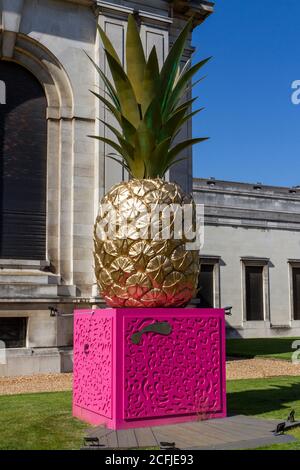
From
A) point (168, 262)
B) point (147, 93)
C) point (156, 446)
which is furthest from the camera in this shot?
point (147, 93)

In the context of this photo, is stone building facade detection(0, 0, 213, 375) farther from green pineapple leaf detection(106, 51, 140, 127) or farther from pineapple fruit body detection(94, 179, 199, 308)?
green pineapple leaf detection(106, 51, 140, 127)

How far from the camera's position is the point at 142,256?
8.42 m

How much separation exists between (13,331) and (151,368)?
800 cm

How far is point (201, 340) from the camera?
8.86 metres

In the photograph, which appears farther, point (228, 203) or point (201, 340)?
point (228, 203)

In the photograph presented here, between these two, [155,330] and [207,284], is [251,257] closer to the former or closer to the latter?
[207,284]

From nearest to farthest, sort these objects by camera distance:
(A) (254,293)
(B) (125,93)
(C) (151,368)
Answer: (C) (151,368)
(B) (125,93)
(A) (254,293)

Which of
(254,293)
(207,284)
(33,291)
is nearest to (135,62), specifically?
(33,291)

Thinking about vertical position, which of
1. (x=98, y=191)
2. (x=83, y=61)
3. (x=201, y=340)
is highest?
(x=83, y=61)

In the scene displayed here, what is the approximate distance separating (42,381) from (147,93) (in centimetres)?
808

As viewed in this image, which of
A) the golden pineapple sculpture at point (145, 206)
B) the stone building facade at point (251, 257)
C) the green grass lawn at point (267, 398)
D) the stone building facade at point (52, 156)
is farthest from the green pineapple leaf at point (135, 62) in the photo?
the stone building facade at point (251, 257)

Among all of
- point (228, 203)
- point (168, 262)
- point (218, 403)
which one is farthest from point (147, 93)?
point (228, 203)

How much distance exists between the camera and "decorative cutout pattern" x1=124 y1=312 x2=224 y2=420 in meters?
8.21

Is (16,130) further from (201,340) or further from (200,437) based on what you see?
(200,437)
